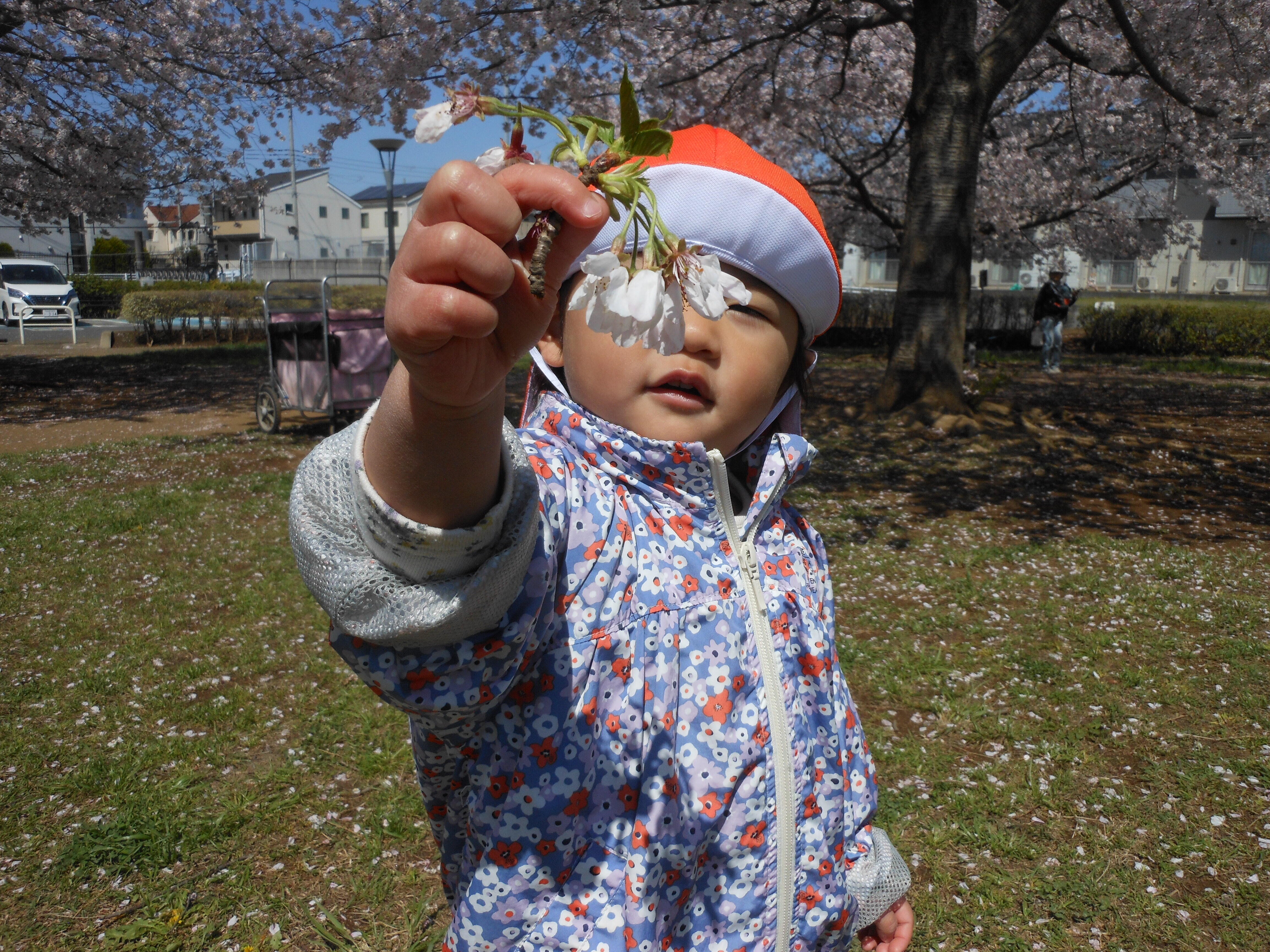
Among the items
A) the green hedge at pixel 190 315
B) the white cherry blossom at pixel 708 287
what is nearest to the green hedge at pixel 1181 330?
the green hedge at pixel 190 315

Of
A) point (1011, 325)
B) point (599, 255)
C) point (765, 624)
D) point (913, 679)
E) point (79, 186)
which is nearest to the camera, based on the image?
point (599, 255)

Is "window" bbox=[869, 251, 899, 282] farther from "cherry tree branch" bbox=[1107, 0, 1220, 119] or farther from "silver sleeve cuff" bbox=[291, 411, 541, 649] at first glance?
"silver sleeve cuff" bbox=[291, 411, 541, 649]

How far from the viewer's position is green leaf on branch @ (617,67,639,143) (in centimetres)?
76

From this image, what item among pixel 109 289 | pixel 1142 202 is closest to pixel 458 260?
pixel 1142 202

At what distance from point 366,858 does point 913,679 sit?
264 centimetres

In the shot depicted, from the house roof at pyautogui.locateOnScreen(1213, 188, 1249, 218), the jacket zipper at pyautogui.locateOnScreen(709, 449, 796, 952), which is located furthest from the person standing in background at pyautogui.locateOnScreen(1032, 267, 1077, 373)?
the house roof at pyautogui.locateOnScreen(1213, 188, 1249, 218)

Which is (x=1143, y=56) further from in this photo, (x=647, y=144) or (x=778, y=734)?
(x=647, y=144)

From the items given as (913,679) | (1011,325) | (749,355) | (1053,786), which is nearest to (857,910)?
(749,355)

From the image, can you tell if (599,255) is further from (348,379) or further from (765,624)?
(348,379)

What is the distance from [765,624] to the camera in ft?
4.37

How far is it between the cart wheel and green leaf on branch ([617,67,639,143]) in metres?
10.2

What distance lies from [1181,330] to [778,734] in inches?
943

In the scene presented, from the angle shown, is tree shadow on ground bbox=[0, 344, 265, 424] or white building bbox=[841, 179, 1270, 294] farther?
white building bbox=[841, 179, 1270, 294]

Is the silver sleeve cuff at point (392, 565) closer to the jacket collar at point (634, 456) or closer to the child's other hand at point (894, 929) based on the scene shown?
the jacket collar at point (634, 456)
